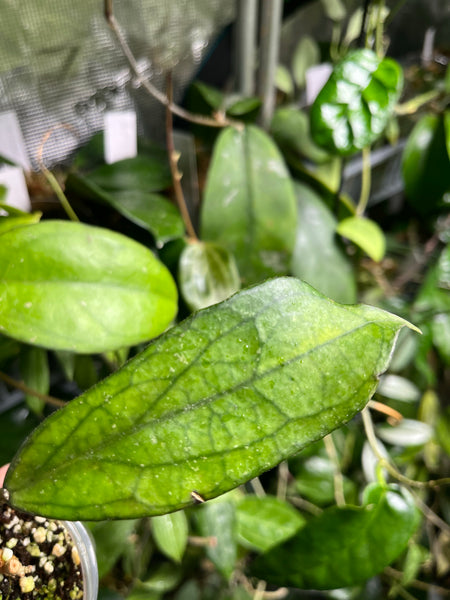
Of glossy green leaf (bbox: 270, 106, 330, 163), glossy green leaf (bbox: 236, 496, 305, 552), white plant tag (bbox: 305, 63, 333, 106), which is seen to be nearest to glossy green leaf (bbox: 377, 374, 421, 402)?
glossy green leaf (bbox: 236, 496, 305, 552)

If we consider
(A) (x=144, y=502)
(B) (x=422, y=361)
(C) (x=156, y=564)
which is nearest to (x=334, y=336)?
(A) (x=144, y=502)

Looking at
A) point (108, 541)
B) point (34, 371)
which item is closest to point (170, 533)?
point (108, 541)

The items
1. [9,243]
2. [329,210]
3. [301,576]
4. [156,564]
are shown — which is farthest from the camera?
[156,564]

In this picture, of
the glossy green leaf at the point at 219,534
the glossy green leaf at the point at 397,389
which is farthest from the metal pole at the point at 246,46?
the glossy green leaf at the point at 219,534

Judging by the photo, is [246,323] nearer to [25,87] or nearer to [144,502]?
[144,502]

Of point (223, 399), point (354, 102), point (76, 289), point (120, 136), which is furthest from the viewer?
point (120, 136)

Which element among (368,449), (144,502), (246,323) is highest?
(246,323)

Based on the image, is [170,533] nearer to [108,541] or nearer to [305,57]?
[108,541]
